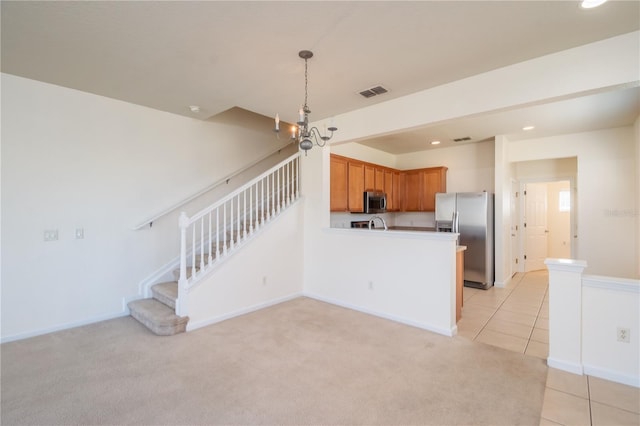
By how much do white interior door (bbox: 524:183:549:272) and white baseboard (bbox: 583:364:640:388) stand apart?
4888mm

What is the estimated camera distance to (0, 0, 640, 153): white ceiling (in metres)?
2.08

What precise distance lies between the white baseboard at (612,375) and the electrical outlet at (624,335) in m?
0.28

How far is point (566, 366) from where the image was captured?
100 inches

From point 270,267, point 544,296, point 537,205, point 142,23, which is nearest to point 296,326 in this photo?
point 270,267

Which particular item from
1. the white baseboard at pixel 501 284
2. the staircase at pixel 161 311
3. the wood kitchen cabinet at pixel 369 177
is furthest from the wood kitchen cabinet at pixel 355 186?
the staircase at pixel 161 311

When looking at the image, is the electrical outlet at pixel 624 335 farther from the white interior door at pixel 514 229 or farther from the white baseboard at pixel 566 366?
the white interior door at pixel 514 229

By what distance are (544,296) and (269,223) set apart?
15.4ft

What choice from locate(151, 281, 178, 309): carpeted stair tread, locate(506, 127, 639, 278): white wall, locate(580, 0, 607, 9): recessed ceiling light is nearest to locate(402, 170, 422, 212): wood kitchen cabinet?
locate(506, 127, 639, 278): white wall

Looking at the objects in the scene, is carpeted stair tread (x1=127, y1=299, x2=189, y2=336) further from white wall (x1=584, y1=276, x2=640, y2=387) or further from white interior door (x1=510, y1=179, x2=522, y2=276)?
white interior door (x1=510, y1=179, x2=522, y2=276)

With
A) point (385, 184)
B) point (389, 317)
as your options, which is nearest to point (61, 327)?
point (389, 317)

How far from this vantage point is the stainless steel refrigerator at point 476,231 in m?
5.38

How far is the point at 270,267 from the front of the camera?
14.3ft

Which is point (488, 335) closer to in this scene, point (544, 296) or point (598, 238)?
point (544, 296)

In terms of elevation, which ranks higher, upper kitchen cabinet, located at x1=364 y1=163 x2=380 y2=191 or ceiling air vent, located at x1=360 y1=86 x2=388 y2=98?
ceiling air vent, located at x1=360 y1=86 x2=388 y2=98
